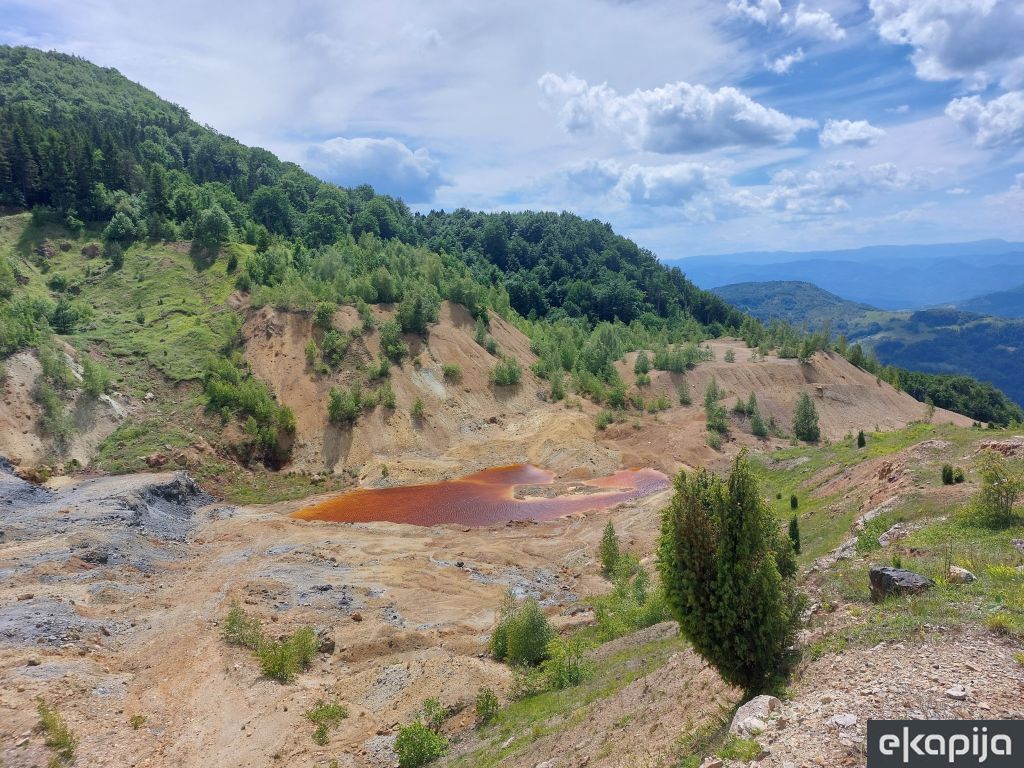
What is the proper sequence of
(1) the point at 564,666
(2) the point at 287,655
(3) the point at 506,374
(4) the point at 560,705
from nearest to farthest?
(4) the point at 560,705, (1) the point at 564,666, (2) the point at 287,655, (3) the point at 506,374

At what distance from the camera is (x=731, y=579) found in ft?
35.3

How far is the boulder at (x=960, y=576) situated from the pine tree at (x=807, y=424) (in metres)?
46.0

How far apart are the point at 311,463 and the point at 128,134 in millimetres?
71014

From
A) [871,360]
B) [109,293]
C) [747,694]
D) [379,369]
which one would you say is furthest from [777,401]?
[109,293]

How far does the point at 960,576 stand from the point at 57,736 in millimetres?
21648

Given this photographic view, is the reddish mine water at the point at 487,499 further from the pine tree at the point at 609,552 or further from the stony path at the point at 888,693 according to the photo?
the stony path at the point at 888,693

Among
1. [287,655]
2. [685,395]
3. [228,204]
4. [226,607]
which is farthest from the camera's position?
[228,204]

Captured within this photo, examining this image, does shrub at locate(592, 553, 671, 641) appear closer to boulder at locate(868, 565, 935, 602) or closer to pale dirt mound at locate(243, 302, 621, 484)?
boulder at locate(868, 565, 935, 602)

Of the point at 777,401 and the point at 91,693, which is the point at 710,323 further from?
the point at 91,693

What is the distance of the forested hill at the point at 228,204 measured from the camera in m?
62.0

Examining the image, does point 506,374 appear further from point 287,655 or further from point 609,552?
point 287,655

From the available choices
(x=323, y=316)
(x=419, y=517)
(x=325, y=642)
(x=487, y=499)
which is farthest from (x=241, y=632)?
(x=323, y=316)

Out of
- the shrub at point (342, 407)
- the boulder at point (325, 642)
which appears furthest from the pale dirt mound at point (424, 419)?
the boulder at point (325, 642)

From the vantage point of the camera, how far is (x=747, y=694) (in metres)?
11.0
